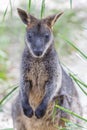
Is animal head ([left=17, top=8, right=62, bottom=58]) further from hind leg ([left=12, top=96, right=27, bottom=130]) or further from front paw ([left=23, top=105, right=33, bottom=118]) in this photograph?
hind leg ([left=12, top=96, right=27, bottom=130])

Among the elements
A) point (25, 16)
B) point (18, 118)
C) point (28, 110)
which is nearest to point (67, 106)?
point (28, 110)

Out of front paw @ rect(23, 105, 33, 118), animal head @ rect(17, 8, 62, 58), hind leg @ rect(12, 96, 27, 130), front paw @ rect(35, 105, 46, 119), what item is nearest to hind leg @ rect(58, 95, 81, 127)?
front paw @ rect(35, 105, 46, 119)

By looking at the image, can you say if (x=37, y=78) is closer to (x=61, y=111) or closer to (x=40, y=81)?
(x=40, y=81)

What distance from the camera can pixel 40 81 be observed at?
7332mm

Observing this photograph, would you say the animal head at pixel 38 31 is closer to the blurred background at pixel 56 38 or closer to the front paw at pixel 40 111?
the front paw at pixel 40 111

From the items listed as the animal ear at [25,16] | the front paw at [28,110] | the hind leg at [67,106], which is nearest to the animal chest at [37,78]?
the front paw at [28,110]

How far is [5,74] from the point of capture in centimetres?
1073

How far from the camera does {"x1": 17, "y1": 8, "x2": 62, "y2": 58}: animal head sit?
7.11 m

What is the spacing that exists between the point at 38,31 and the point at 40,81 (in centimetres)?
56

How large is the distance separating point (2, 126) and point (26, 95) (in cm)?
97

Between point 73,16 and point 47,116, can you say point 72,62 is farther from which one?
point 47,116

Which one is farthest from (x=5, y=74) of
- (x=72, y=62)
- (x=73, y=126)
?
(x=73, y=126)

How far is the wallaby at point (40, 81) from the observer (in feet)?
23.6

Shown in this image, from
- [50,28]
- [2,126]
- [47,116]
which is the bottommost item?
[2,126]
